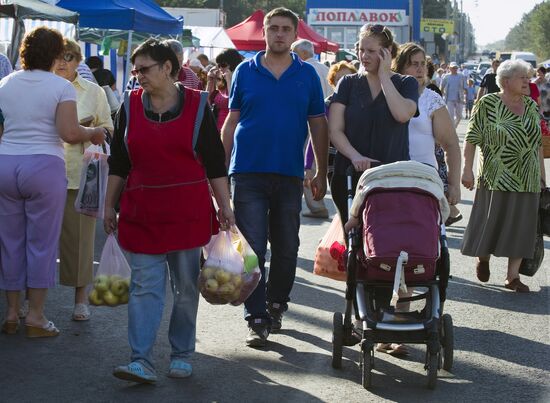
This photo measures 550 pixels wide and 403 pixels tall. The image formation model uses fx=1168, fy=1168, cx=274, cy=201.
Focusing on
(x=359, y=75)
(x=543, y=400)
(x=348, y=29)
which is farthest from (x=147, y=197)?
(x=348, y=29)

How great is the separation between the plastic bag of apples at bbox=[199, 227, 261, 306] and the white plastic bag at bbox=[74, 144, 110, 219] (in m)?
1.22

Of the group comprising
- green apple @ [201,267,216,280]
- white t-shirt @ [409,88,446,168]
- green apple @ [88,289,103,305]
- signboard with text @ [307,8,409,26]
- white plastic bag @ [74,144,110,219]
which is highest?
signboard with text @ [307,8,409,26]

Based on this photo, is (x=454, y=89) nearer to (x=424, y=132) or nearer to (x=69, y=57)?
(x=424, y=132)

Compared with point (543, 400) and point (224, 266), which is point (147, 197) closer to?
point (224, 266)

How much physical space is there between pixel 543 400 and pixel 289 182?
210cm

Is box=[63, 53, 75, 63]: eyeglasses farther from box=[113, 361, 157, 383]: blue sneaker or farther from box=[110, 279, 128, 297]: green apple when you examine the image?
box=[113, 361, 157, 383]: blue sneaker

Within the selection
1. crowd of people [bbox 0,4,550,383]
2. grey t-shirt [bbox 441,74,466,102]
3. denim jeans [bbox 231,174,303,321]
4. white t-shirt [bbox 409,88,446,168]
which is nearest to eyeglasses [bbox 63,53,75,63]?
crowd of people [bbox 0,4,550,383]

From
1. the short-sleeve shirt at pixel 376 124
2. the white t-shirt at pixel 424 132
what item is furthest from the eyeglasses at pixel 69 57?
the white t-shirt at pixel 424 132

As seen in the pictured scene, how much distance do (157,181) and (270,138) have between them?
49.6 inches

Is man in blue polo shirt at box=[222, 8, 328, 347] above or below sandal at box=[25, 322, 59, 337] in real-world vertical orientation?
above

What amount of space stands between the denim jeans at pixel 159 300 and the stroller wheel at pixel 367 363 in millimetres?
930

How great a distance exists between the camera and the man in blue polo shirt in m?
7.14

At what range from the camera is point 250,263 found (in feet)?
21.3

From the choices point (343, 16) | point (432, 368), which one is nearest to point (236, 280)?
point (432, 368)
